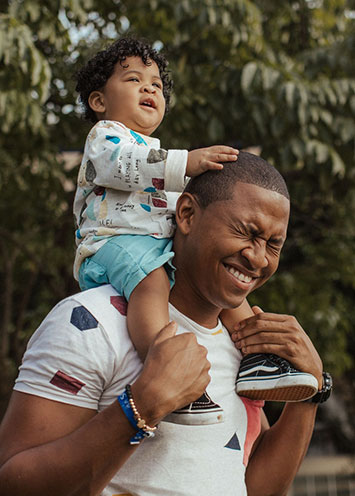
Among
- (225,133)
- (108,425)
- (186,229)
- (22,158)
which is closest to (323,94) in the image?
(225,133)

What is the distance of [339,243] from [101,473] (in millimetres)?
5395

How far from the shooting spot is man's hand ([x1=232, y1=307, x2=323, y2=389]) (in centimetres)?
185

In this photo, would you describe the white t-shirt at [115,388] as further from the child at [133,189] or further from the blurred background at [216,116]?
the blurred background at [216,116]

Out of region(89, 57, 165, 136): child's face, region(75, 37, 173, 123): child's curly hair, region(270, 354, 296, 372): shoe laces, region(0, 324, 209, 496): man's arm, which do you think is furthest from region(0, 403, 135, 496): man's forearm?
region(75, 37, 173, 123): child's curly hair

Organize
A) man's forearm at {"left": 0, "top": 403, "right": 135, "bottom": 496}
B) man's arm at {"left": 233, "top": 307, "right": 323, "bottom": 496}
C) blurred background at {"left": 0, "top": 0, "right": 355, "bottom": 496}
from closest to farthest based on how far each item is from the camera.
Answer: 1. man's forearm at {"left": 0, "top": 403, "right": 135, "bottom": 496}
2. man's arm at {"left": 233, "top": 307, "right": 323, "bottom": 496}
3. blurred background at {"left": 0, "top": 0, "right": 355, "bottom": 496}

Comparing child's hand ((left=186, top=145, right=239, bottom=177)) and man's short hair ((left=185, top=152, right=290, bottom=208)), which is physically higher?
child's hand ((left=186, top=145, right=239, bottom=177))

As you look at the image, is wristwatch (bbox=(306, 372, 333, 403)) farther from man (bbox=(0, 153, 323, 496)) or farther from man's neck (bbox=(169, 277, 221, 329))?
man's neck (bbox=(169, 277, 221, 329))

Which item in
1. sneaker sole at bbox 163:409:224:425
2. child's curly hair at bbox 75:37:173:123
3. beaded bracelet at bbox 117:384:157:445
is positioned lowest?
sneaker sole at bbox 163:409:224:425

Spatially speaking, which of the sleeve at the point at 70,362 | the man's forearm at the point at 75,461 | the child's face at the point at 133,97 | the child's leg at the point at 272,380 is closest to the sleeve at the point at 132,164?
the child's face at the point at 133,97

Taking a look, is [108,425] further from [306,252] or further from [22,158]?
[306,252]

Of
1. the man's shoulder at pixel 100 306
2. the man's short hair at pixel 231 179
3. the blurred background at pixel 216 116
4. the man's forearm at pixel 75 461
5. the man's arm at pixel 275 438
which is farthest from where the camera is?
the blurred background at pixel 216 116

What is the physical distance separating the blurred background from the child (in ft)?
5.88

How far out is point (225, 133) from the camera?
16.9ft

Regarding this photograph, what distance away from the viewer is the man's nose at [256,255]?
175 centimetres
